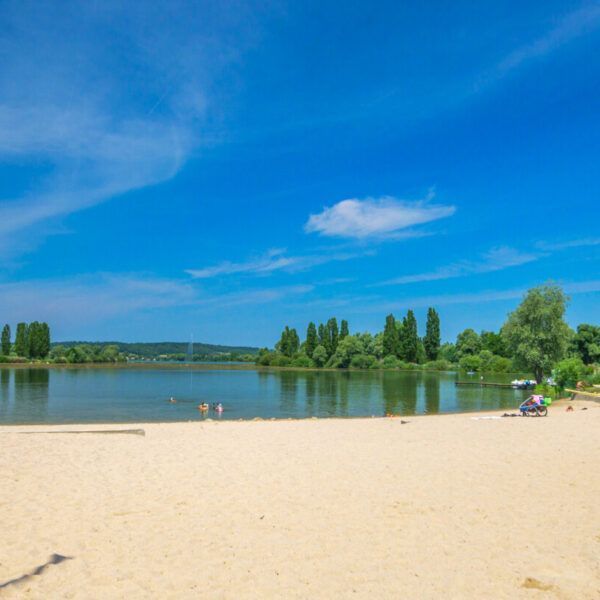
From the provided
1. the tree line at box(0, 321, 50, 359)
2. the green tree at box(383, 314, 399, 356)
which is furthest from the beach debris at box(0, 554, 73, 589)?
the tree line at box(0, 321, 50, 359)

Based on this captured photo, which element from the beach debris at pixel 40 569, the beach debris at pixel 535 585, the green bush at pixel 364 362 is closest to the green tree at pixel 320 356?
the green bush at pixel 364 362

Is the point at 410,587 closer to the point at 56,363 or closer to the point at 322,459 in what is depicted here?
the point at 322,459

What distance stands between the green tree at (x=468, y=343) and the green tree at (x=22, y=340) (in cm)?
10974

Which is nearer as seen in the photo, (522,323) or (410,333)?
(522,323)

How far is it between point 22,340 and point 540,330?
125619 mm

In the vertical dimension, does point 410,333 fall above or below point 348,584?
above

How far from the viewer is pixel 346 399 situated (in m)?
48.3

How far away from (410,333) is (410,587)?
122 metres

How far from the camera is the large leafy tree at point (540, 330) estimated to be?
186 ft

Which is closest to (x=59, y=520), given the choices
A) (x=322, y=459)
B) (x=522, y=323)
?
(x=322, y=459)

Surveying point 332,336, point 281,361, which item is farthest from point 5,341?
point 332,336

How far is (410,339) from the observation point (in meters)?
126

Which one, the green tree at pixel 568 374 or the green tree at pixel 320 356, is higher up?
the green tree at pixel 320 356

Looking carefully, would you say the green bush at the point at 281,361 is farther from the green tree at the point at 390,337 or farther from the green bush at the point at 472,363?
the green bush at the point at 472,363
